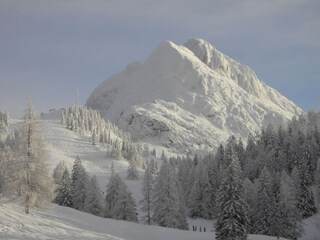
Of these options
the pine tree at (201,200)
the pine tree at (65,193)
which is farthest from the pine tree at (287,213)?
the pine tree at (65,193)

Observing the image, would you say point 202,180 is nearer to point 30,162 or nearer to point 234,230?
point 234,230

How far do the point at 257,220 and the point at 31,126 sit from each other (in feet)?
132

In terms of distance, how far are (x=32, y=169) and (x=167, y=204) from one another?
31124 mm

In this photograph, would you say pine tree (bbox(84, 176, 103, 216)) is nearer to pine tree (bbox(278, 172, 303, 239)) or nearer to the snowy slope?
the snowy slope

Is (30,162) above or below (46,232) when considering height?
above

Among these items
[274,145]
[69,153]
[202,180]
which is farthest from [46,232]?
[69,153]

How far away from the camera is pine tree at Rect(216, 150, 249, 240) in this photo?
5481cm

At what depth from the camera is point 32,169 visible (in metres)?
42.6

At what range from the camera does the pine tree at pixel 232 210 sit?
54812 millimetres

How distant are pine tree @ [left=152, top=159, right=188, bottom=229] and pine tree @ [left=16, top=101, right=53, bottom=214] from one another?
2836cm

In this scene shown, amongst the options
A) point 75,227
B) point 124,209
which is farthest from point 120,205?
point 75,227

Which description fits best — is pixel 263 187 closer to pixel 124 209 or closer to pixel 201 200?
pixel 124 209

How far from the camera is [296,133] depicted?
98.9 meters

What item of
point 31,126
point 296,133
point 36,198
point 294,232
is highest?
point 296,133
